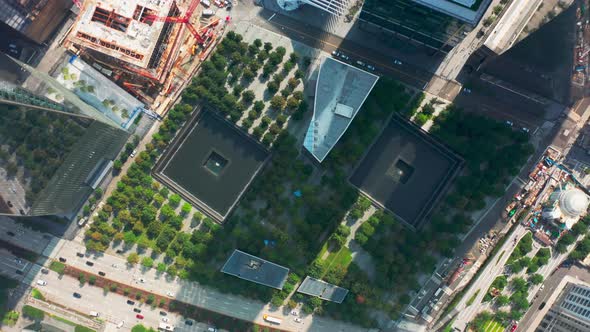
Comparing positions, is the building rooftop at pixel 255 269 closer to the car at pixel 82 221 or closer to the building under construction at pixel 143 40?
the car at pixel 82 221

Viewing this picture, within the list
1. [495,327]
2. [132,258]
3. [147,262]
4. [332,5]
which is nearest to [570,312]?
[495,327]

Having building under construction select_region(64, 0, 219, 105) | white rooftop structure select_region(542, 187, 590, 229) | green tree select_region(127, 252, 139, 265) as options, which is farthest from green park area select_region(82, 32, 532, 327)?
white rooftop structure select_region(542, 187, 590, 229)

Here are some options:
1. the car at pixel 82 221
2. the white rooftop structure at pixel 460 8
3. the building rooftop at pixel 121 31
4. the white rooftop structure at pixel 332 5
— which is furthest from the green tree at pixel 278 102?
the car at pixel 82 221

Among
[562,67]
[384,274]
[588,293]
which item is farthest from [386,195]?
[588,293]

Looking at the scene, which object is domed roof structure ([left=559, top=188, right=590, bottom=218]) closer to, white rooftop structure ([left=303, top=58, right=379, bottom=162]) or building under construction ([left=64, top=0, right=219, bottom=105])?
white rooftop structure ([left=303, top=58, right=379, bottom=162])

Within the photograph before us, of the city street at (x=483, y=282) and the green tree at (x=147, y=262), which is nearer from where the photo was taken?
the green tree at (x=147, y=262)

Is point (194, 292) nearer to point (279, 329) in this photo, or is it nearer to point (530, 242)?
point (279, 329)
